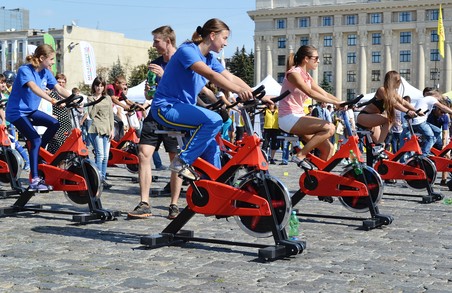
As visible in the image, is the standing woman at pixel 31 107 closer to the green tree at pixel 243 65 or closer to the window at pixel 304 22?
the green tree at pixel 243 65

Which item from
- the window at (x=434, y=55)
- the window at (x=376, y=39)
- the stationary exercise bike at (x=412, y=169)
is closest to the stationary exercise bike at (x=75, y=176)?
the stationary exercise bike at (x=412, y=169)

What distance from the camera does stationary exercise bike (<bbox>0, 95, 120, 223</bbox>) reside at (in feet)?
26.4

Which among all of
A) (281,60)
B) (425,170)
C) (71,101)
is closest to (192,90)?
(71,101)

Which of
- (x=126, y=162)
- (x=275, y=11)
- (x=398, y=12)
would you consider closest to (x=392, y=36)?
(x=398, y=12)

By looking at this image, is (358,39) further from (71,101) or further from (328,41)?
(71,101)

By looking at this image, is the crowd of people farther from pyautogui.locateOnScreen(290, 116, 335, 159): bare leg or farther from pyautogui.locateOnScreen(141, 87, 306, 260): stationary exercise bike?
pyautogui.locateOnScreen(141, 87, 306, 260): stationary exercise bike

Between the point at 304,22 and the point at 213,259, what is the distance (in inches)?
4401

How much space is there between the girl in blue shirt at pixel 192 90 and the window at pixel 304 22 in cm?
11025

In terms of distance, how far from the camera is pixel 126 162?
1343 centimetres

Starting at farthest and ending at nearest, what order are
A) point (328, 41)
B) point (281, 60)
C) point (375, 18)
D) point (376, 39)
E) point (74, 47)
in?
point (74, 47) < point (281, 60) < point (328, 41) < point (375, 18) < point (376, 39)

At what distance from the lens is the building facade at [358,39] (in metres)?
106

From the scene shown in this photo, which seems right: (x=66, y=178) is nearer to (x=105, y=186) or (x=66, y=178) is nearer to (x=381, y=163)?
(x=105, y=186)

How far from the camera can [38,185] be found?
8.41 metres

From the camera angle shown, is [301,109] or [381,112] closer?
[301,109]
